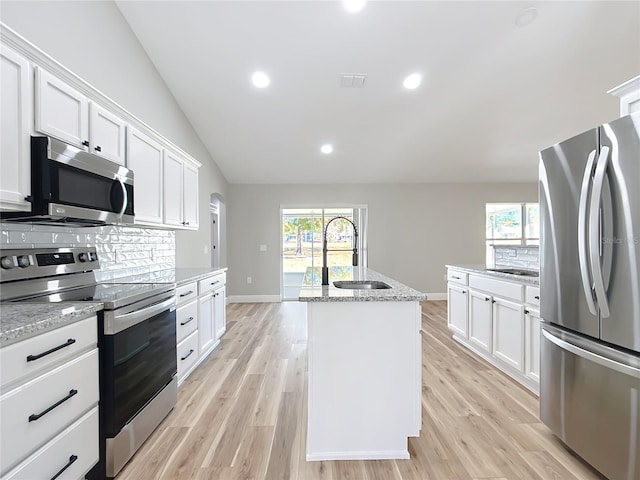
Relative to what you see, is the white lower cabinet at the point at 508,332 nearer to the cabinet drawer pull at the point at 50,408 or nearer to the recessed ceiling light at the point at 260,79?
the cabinet drawer pull at the point at 50,408

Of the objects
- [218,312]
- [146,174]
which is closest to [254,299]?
[218,312]

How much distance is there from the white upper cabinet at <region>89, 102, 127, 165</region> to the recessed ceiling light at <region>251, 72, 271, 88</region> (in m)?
1.65

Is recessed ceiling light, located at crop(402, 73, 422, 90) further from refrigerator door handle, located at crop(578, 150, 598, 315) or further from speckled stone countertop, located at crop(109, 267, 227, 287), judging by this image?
speckled stone countertop, located at crop(109, 267, 227, 287)

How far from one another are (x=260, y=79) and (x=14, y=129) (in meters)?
2.57

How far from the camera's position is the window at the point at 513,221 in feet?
21.2

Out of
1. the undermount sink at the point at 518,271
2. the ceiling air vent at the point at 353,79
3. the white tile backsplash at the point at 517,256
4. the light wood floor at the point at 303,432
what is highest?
the ceiling air vent at the point at 353,79

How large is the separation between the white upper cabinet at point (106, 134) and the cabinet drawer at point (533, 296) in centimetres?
327

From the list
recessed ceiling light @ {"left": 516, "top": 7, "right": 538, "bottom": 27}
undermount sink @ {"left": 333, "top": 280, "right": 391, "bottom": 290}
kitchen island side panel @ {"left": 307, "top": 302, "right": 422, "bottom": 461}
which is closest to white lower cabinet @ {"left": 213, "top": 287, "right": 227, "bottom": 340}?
undermount sink @ {"left": 333, "top": 280, "right": 391, "bottom": 290}

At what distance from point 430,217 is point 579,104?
114 inches

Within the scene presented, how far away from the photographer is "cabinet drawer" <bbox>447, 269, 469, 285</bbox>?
137 inches

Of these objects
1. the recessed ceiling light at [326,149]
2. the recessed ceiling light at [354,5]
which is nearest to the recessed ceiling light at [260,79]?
the recessed ceiling light at [354,5]

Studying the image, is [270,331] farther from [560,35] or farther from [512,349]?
[560,35]

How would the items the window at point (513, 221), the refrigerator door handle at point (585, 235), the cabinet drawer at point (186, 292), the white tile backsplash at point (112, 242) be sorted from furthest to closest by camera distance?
the window at point (513, 221)
the cabinet drawer at point (186, 292)
the white tile backsplash at point (112, 242)
the refrigerator door handle at point (585, 235)

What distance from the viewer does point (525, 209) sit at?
6.50 meters
